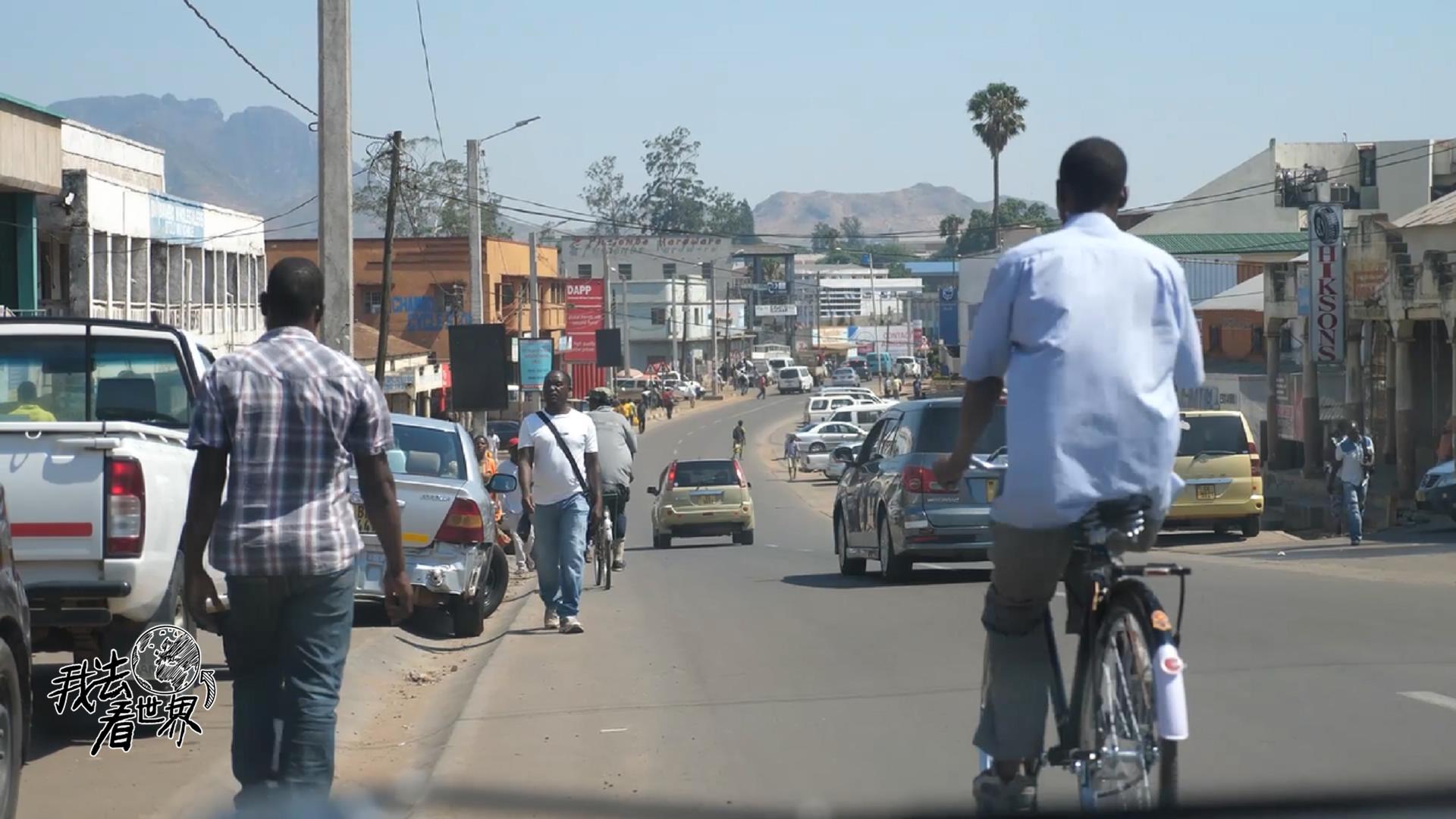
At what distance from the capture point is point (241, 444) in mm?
5309

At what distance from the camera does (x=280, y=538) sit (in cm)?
526

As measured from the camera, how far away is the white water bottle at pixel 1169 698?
4227 millimetres

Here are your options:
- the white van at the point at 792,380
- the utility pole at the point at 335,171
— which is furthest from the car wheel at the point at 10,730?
the white van at the point at 792,380

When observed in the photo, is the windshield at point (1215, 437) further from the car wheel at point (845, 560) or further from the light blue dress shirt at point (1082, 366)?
the light blue dress shirt at point (1082, 366)

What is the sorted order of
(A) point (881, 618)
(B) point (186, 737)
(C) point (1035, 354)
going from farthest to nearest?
(A) point (881, 618), (B) point (186, 737), (C) point (1035, 354)

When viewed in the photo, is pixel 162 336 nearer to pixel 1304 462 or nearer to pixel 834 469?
pixel 1304 462

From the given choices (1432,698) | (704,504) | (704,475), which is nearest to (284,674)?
Result: (1432,698)

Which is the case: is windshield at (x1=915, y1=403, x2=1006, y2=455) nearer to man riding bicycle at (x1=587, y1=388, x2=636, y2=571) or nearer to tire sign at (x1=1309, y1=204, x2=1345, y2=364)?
man riding bicycle at (x1=587, y1=388, x2=636, y2=571)

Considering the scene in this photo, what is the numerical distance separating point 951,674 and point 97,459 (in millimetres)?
4673

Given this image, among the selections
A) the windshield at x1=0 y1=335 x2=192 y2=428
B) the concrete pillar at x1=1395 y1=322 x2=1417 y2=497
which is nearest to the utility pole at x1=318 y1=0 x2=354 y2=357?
the windshield at x1=0 y1=335 x2=192 y2=428

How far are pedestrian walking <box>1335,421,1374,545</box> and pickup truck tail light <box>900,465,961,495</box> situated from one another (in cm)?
1058

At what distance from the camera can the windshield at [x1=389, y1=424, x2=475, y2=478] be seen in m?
12.6

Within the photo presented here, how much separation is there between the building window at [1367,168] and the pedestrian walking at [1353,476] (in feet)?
117

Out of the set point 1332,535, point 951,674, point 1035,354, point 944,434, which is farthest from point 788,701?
point 1332,535
